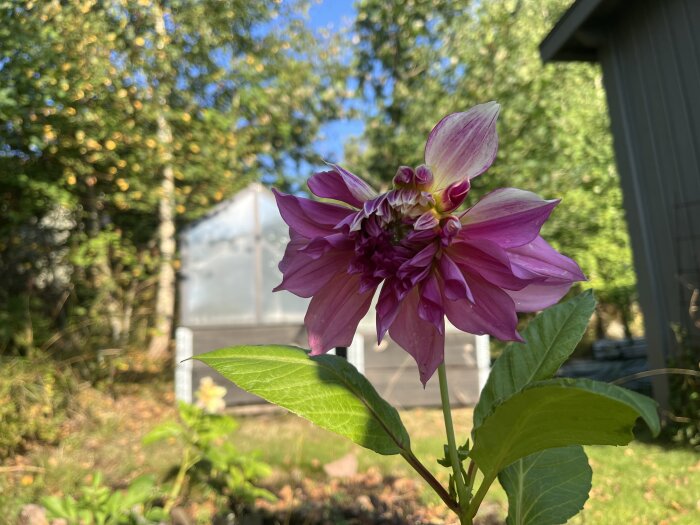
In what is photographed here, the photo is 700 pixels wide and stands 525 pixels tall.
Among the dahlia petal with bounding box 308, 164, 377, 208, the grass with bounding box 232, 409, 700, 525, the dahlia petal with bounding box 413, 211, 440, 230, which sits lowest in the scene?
the grass with bounding box 232, 409, 700, 525

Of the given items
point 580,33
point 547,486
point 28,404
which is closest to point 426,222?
point 547,486

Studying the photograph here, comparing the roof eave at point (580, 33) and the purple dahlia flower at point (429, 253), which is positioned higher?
the roof eave at point (580, 33)

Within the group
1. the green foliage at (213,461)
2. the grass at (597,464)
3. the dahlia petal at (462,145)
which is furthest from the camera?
the green foliage at (213,461)

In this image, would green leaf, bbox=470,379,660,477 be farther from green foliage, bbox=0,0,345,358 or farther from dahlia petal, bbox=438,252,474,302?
green foliage, bbox=0,0,345,358

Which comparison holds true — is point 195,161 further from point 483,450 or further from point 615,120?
point 483,450

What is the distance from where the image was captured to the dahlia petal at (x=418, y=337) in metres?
0.55

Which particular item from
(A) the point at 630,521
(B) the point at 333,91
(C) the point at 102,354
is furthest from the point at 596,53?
(B) the point at 333,91

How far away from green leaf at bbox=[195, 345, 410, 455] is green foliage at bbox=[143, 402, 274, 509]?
2.14 meters

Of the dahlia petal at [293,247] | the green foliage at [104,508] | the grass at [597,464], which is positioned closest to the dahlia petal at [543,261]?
the dahlia petal at [293,247]

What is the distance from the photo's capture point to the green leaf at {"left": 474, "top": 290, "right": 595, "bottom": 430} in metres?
0.68

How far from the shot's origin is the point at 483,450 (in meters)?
0.56

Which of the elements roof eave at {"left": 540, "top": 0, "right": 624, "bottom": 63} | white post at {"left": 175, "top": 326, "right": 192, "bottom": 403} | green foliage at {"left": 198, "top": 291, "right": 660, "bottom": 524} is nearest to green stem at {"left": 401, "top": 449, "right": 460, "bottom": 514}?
green foliage at {"left": 198, "top": 291, "right": 660, "bottom": 524}

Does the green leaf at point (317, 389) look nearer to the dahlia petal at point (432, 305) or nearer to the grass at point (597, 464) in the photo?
the dahlia petal at point (432, 305)

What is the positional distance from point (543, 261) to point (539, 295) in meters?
0.05
